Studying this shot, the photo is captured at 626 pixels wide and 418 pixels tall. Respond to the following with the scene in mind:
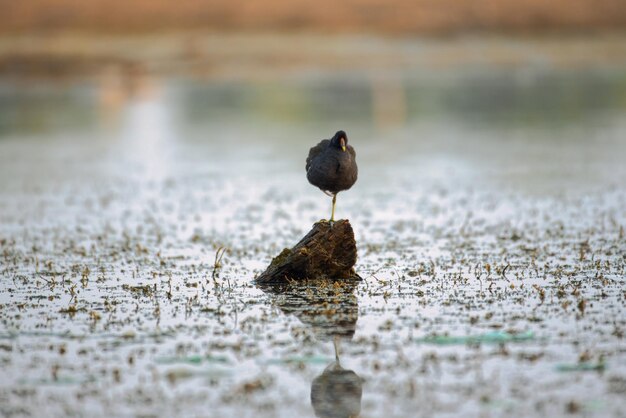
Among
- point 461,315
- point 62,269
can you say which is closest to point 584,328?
point 461,315

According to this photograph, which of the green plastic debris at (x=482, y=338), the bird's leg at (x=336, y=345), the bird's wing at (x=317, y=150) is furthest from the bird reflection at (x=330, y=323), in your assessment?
the bird's wing at (x=317, y=150)

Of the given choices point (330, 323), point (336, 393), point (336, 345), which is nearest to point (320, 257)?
point (330, 323)

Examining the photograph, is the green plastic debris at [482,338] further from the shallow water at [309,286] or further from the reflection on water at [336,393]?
the reflection on water at [336,393]

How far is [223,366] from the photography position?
1168cm

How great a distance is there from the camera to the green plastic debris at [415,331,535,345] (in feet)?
40.8

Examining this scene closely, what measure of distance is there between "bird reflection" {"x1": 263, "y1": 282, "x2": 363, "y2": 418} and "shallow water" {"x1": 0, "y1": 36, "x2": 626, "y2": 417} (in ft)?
0.12

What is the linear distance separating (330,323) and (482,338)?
216cm

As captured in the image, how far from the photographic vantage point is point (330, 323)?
13.7 metres

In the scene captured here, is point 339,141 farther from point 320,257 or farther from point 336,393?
point 336,393

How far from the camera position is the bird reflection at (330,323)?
10.5m

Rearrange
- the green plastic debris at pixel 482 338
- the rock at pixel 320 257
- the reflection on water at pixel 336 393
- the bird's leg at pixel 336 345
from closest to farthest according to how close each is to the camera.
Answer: the reflection on water at pixel 336 393 → the bird's leg at pixel 336 345 → the green plastic debris at pixel 482 338 → the rock at pixel 320 257

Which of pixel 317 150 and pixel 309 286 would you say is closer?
pixel 309 286

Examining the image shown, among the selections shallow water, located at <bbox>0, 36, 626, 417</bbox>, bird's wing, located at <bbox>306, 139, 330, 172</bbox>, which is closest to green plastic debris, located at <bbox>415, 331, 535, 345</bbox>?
shallow water, located at <bbox>0, 36, 626, 417</bbox>

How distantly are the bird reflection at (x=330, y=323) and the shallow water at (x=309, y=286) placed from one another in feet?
0.12
